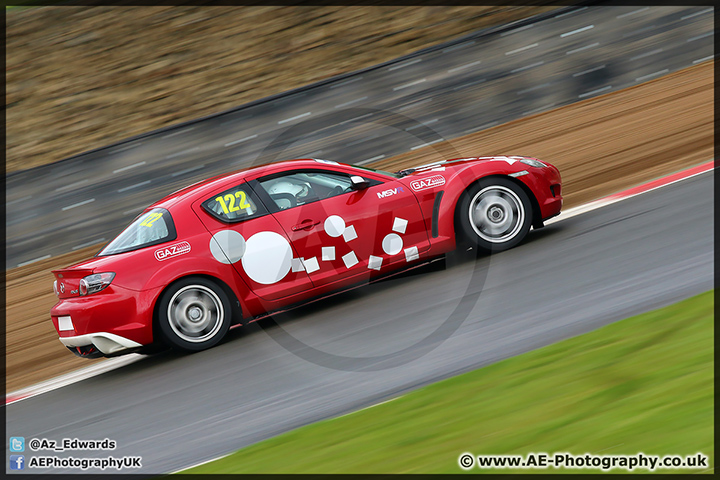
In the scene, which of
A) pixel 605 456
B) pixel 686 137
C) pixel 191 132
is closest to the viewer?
pixel 605 456

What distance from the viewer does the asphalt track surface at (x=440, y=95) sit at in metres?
12.0

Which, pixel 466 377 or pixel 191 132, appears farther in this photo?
pixel 191 132

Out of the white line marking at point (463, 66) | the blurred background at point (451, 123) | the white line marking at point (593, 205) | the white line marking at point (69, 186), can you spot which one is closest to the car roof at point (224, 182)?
the white line marking at point (593, 205)

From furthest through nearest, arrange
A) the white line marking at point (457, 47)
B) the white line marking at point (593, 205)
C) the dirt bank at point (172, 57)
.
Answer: the dirt bank at point (172, 57)
the white line marking at point (457, 47)
the white line marking at point (593, 205)

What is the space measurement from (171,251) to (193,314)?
0.58 metres

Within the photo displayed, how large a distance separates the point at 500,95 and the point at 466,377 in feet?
27.8

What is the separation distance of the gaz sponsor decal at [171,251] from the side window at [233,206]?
0.41 metres

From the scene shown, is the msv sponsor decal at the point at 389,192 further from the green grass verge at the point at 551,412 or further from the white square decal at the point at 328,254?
the green grass verge at the point at 551,412

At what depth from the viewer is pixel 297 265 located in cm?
653

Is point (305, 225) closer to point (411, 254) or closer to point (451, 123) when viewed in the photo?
point (411, 254)

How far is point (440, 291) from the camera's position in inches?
258

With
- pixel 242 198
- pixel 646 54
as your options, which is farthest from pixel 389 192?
pixel 646 54
